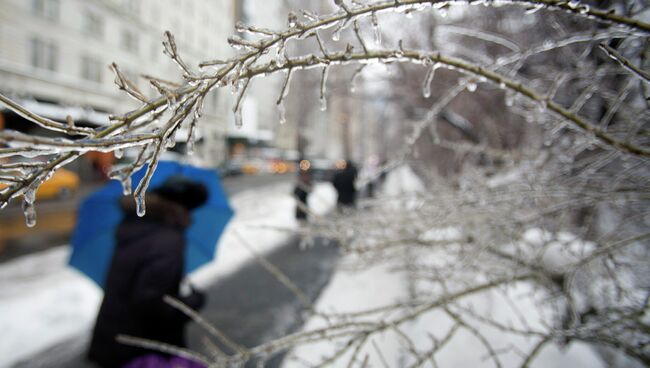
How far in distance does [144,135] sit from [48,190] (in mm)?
14577

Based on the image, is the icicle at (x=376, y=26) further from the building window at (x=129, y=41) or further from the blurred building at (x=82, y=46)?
the building window at (x=129, y=41)

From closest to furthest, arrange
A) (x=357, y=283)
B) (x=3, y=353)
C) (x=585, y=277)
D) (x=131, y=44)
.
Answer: (x=585, y=277)
(x=3, y=353)
(x=357, y=283)
(x=131, y=44)

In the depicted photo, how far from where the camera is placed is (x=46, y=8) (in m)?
17.4

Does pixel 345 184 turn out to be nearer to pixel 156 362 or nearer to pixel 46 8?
→ pixel 156 362

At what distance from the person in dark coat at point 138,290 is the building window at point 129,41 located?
79.7 feet

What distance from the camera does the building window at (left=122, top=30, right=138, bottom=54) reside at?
2128 cm

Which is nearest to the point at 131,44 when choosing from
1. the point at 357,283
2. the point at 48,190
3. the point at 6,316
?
the point at 48,190

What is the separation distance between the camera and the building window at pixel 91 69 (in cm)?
1948

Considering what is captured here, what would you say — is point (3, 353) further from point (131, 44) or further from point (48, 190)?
point (131, 44)

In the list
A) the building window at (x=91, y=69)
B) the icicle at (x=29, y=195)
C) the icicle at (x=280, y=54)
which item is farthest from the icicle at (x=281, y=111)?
the building window at (x=91, y=69)

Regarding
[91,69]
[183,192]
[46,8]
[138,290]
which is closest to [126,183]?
[138,290]

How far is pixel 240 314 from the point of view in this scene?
4566 mm

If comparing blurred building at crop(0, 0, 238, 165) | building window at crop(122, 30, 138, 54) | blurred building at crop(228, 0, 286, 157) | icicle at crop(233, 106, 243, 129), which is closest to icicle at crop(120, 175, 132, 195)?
icicle at crop(233, 106, 243, 129)

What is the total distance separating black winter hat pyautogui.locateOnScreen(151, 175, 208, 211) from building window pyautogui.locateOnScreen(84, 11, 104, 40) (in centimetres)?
2290
